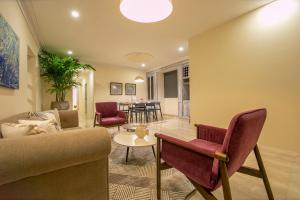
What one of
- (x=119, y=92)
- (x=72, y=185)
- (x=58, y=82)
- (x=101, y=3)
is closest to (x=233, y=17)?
(x=101, y=3)

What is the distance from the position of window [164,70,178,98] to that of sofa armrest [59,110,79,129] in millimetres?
4989

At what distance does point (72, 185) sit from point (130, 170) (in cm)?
111

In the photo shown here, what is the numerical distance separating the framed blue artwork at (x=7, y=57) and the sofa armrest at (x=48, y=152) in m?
1.42

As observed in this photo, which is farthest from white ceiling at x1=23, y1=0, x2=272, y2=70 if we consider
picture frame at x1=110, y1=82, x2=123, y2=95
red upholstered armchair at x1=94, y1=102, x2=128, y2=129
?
picture frame at x1=110, y1=82, x2=123, y2=95

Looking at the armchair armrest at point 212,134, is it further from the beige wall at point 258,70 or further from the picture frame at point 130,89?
the picture frame at point 130,89

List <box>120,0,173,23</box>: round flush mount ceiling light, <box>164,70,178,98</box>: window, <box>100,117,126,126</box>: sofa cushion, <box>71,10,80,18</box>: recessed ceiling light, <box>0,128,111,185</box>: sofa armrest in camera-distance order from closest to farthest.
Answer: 1. <box>0,128,111,185</box>: sofa armrest
2. <box>120,0,173,23</box>: round flush mount ceiling light
3. <box>71,10,80,18</box>: recessed ceiling light
4. <box>100,117,126,126</box>: sofa cushion
5. <box>164,70,178,98</box>: window

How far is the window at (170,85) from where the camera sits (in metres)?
7.11

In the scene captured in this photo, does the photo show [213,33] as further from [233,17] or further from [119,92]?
[119,92]

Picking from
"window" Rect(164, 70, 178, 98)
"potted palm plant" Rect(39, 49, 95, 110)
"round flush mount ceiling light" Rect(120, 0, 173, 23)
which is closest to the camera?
"round flush mount ceiling light" Rect(120, 0, 173, 23)

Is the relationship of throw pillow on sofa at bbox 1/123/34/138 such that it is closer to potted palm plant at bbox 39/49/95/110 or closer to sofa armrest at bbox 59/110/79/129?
sofa armrest at bbox 59/110/79/129

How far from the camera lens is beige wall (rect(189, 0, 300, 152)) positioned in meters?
2.45

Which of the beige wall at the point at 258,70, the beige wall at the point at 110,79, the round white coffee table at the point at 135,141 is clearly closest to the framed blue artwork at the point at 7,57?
the round white coffee table at the point at 135,141

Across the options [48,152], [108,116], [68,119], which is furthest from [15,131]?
[108,116]

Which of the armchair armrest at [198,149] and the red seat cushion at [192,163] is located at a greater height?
the armchair armrest at [198,149]
